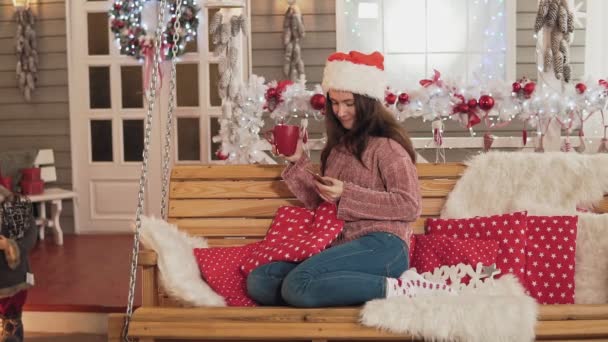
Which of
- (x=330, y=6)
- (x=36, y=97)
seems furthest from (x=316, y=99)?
(x=36, y=97)

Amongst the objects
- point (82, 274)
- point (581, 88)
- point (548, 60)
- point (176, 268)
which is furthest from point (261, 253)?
point (548, 60)

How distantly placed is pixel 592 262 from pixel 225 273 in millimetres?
1387

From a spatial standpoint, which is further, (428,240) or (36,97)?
(36,97)

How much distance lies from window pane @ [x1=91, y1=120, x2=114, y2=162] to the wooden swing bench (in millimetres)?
4084

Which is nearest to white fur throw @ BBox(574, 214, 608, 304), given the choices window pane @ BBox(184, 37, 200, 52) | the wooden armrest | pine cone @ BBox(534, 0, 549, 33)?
the wooden armrest

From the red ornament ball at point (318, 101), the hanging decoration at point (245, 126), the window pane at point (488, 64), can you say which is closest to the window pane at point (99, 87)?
the hanging decoration at point (245, 126)

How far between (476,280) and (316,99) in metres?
1.71

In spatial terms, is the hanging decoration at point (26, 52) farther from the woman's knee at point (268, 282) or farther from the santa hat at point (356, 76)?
the woman's knee at point (268, 282)

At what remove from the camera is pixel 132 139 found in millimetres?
7238

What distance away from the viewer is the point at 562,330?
2.35 metres

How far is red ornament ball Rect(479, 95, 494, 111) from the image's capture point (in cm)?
431

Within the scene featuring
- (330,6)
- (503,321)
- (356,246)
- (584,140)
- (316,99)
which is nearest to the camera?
(503,321)

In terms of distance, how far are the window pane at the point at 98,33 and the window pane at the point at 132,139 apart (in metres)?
0.69

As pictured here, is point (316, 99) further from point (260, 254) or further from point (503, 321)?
point (503, 321)
